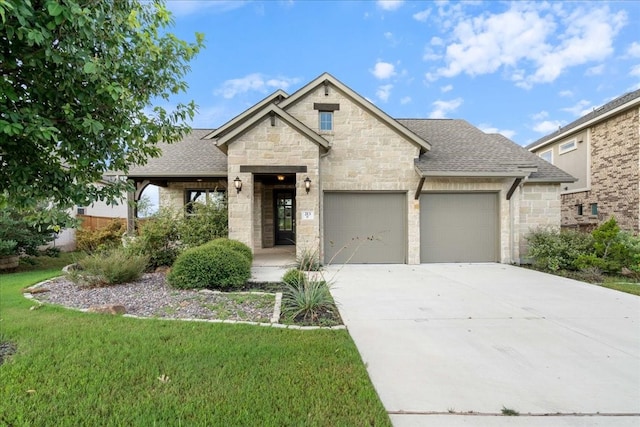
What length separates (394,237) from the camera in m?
10.5

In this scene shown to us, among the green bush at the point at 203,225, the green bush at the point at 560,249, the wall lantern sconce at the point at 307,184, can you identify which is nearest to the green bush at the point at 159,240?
the green bush at the point at 203,225

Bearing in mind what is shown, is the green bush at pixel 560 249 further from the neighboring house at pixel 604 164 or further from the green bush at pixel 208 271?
the green bush at pixel 208 271

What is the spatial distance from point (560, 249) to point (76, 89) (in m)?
11.3

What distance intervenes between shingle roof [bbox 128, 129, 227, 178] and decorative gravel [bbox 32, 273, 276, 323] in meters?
4.63

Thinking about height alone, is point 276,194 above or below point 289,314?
above

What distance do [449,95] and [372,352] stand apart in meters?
19.2

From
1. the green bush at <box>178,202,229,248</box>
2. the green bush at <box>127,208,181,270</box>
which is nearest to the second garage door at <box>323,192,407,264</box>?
the green bush at <box>178,202,229,248</box>

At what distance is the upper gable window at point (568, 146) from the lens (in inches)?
622

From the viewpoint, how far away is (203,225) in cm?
941

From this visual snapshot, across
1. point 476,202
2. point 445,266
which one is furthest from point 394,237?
point 476,202

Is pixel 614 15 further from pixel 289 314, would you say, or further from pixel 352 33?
pixel 289 314

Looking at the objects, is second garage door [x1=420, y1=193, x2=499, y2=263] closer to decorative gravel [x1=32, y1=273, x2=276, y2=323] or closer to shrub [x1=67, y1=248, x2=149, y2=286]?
decorative gravel [x1=32, y1=273, x2=276, y2=323]

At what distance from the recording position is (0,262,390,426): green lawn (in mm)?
2434

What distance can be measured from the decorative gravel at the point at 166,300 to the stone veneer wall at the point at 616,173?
49.7 ft
